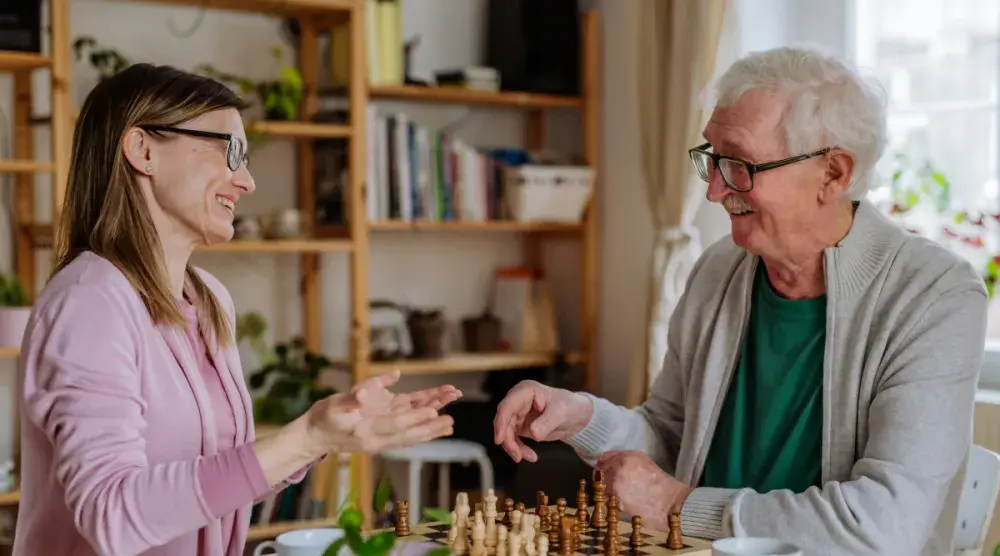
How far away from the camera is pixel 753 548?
1.44 m

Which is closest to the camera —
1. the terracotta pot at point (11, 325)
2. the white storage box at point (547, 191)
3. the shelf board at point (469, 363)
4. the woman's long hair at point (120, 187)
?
the woman's long hair at point (120, 187)

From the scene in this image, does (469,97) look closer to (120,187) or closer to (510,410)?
(510,410)

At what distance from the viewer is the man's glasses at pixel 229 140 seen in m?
1.69

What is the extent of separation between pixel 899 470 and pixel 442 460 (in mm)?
2090

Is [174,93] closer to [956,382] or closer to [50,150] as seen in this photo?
[956,382]

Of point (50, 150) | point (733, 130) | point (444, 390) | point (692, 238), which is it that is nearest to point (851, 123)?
point (733, 130)

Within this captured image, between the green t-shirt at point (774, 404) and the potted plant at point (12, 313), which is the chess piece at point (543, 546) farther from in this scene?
the potted plant at point (12, 313)

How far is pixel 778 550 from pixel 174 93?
39.3 inches

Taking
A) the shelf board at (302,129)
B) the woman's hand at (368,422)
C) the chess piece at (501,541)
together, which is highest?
the shelf board at (302,129)

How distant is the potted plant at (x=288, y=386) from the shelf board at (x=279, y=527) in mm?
293

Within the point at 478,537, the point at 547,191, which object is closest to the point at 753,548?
the point at 478,537

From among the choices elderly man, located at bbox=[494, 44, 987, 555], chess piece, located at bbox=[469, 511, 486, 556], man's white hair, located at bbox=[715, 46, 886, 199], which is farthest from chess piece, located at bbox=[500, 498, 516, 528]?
man's white hair, located at bbox=[715, 46, 886, 199]

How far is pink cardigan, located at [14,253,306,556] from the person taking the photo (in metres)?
1.44

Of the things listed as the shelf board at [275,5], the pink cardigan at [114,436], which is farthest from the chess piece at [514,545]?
the shelf board at [275,5]
